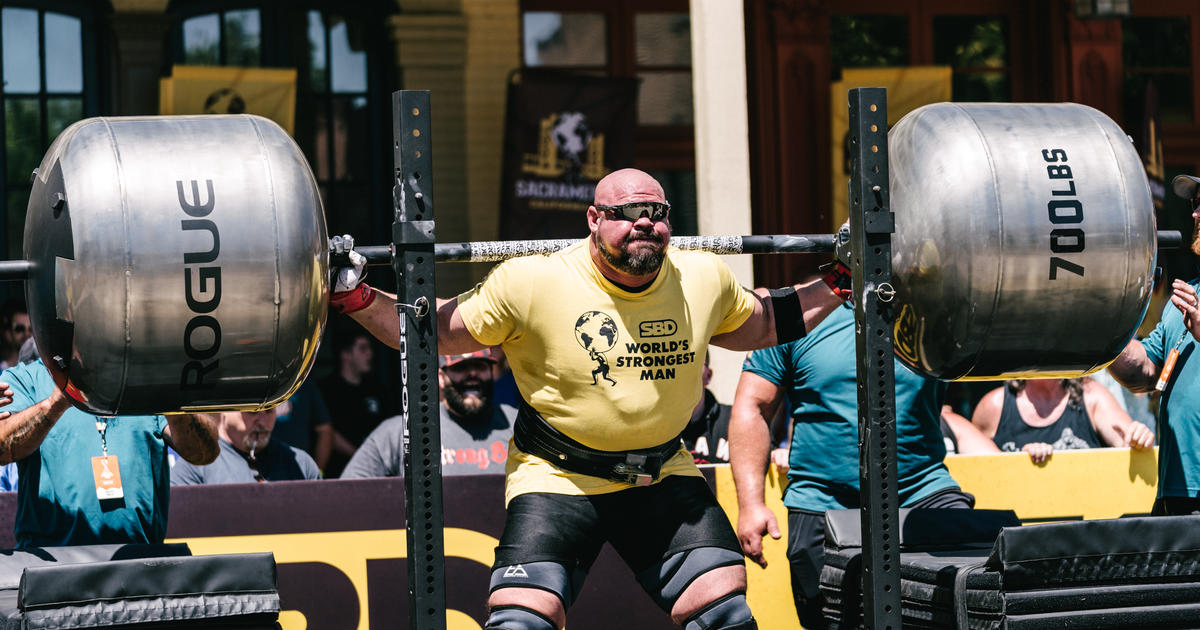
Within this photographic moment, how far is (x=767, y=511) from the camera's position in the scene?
5113mm

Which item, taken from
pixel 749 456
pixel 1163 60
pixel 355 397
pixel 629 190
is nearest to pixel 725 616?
pixel 749 456

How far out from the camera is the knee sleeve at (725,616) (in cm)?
414

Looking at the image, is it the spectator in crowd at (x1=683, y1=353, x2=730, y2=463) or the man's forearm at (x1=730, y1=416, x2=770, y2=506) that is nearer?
the man's forearm at (x1=730, y1=416, x2=770, y2=506)

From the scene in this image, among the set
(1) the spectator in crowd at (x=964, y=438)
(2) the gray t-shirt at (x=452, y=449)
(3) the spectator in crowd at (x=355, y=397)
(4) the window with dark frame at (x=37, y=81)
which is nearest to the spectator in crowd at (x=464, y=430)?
(2) the gray t-shirt at (x=452, y=449)

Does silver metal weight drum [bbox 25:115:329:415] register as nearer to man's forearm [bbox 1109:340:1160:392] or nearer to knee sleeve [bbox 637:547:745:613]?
knee sleeve [bbox 637:547:745:613]

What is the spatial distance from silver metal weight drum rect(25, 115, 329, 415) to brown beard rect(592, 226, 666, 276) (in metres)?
0.86

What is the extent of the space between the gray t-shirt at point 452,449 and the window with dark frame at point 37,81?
5.20 meters

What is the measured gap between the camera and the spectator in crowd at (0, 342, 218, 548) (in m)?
4.72

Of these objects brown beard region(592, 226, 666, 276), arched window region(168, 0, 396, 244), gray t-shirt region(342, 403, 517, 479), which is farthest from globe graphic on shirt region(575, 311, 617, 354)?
arched window region(168, 0, 396, 244)

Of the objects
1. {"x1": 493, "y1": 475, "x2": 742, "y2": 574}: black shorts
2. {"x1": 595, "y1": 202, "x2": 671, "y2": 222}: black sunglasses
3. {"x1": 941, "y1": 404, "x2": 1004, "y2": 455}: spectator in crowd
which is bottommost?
{"x1": 941, "y1": 404, "x2": 1004, "y2": 455}: spectator in crowd

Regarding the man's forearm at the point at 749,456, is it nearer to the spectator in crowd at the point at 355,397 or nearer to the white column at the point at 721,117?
the white column at the point at 721,117

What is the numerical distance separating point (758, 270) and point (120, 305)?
309 inches

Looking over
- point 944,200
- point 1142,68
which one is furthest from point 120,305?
point 1142,68

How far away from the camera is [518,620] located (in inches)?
157
